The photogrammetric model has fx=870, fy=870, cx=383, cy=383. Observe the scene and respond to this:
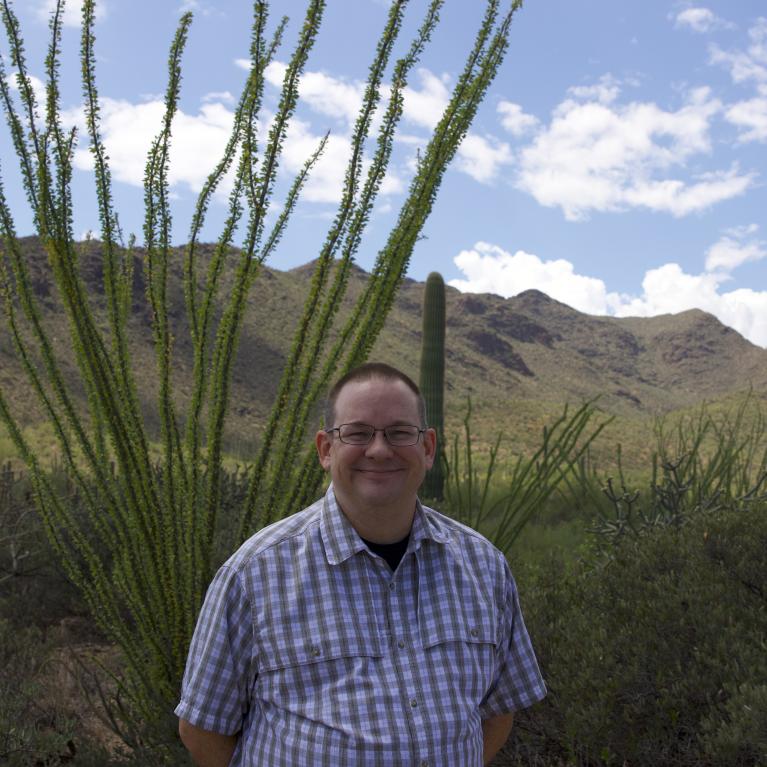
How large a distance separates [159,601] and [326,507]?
2093 millimetres

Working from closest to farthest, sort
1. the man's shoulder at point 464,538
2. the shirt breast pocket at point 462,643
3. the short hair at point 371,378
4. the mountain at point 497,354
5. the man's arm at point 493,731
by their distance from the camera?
the shirt breast pocket at point 462,643 < the short hair at point 371,378 < the man's shoulder at point 464,538 < the man's arm at point 493,731 < the mountain at point 497,354

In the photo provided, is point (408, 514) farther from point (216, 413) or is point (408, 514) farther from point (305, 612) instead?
point (216, 413)

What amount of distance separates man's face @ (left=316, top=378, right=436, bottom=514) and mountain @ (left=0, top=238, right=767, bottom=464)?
9.85ft

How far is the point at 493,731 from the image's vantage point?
2477 millimetres

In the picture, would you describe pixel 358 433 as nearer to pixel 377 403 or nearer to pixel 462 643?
pixel 377 403

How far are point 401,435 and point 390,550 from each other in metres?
0.30

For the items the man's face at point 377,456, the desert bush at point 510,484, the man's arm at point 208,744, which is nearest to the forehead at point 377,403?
the man's face at point 377,456

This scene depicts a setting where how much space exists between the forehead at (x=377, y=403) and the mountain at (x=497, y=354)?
2980 mm

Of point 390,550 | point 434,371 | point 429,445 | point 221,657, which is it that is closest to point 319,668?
point 221,657

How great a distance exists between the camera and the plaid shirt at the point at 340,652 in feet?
6.54

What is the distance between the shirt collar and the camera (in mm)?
2119

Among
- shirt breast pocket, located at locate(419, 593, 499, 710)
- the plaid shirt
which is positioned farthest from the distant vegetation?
the plaid shirt

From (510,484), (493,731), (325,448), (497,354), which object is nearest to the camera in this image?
(325,448)

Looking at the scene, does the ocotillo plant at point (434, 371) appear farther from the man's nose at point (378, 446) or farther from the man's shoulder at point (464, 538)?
the man's nose at point (378, 446)
